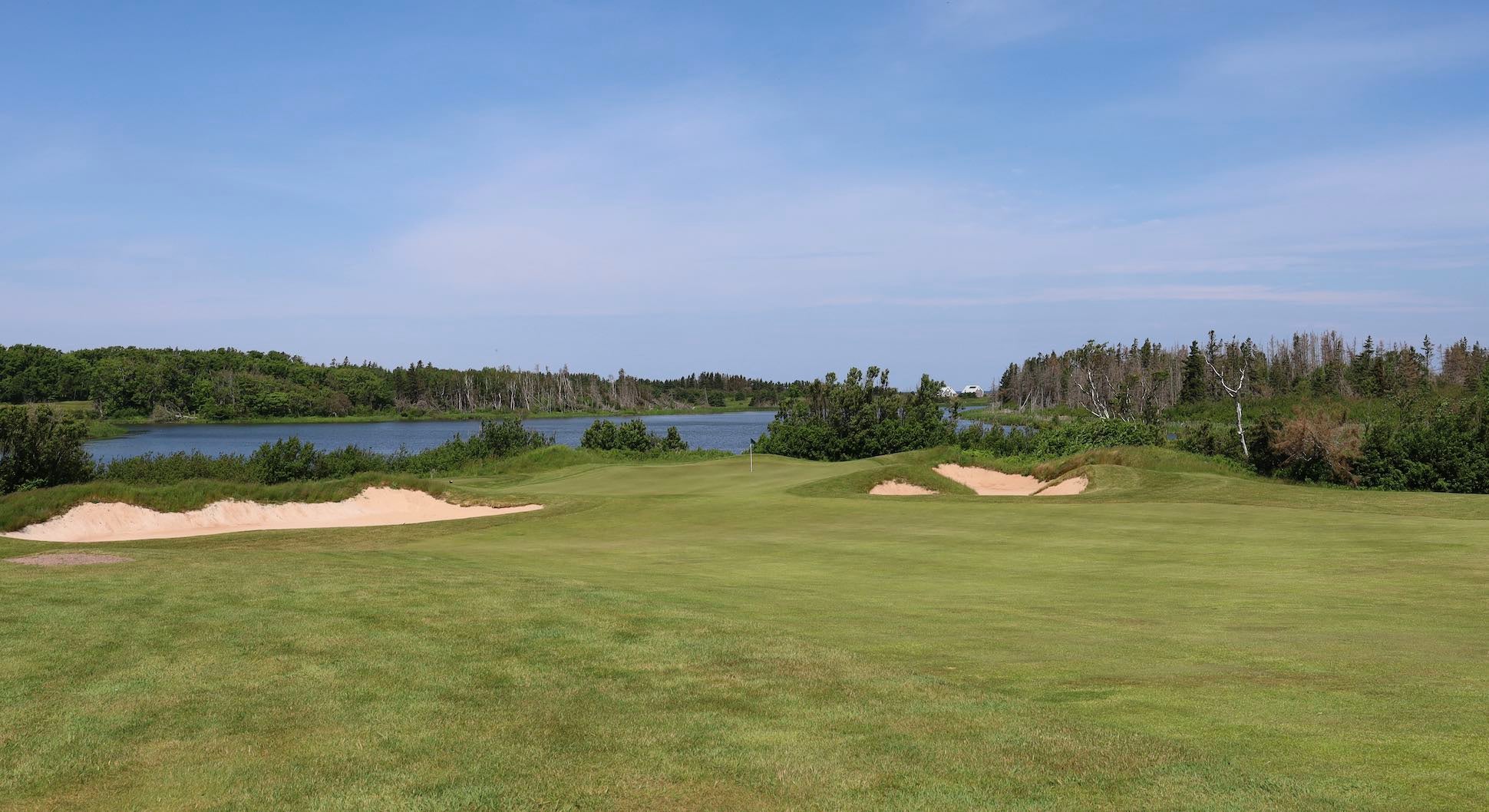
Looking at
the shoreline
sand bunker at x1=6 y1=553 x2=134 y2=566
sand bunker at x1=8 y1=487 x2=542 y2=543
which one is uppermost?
the shoreline

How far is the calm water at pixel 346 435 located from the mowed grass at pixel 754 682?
7391 cm

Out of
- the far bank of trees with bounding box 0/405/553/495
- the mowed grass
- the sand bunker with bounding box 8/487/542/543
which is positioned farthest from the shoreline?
the mowed grass

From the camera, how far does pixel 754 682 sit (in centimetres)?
812

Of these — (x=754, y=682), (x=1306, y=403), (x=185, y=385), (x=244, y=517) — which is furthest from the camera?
(x=185, y=385)

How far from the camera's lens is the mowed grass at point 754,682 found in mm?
5727

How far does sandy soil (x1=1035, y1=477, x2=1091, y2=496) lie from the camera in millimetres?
36250

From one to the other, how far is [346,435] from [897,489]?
350 feet

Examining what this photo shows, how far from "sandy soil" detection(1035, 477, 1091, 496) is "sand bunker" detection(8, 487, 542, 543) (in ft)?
65.6

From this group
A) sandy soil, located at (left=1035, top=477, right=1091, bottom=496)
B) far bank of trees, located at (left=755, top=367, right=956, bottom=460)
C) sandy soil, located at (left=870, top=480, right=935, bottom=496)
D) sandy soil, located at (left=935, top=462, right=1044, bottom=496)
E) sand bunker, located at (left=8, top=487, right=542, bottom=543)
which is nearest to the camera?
sand bunker, located at (left=8, top=487, right=542, bottom=543)

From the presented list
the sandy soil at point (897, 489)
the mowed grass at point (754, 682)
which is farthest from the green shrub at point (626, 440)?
the mowed grass at point (754, 682)

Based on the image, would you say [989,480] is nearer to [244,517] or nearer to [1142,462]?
[1142,462]

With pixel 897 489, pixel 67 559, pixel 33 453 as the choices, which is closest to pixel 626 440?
pixel 897 489

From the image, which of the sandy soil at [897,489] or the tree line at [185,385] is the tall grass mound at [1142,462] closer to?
the sandy soil at [897,489]

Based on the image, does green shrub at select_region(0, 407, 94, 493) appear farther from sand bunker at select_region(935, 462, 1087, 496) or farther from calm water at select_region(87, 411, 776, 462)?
calm water at select_region(87, 411, 776, 462)
